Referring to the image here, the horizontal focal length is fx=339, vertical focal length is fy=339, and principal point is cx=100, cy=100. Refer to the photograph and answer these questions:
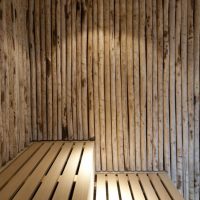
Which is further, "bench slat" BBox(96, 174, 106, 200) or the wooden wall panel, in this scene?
the wooden wall panel

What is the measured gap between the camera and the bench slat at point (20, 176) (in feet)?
8.14

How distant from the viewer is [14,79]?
3584 mm

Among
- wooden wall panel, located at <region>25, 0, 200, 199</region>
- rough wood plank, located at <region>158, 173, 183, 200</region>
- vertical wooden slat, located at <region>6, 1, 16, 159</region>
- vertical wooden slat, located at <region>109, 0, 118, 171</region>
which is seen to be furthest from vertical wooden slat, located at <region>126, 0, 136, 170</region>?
vertical wooden slat, located at <region>6, 1, 16, 159</region>

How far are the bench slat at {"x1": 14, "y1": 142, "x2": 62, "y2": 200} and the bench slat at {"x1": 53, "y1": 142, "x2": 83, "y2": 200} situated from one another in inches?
7.1

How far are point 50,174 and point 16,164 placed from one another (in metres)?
0.46

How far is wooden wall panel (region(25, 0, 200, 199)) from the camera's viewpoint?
4133 millimetres

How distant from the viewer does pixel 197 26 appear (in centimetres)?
412

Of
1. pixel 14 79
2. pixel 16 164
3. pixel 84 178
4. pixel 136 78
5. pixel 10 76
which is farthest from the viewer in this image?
pixel 136 78

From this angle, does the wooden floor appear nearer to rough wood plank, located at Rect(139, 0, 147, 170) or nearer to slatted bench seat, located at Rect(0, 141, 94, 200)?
slatted bench seat, located at Rect(0, 141, 94, 200)

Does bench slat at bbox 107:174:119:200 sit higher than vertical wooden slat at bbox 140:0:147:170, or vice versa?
vertical wooden slat at bbox 140:0:147:170

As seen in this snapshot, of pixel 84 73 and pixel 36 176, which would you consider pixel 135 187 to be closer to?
pixel 36 176

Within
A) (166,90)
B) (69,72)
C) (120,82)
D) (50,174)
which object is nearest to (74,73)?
(69,72)

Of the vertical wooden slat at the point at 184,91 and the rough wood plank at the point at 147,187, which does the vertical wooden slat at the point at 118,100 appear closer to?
the rough wood plank at the point at 147,187

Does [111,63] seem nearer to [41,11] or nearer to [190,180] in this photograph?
[41,11]
